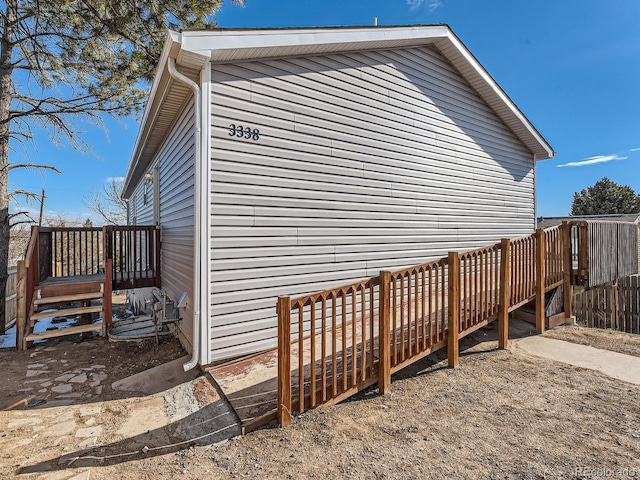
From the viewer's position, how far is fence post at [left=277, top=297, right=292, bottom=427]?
8.49ft

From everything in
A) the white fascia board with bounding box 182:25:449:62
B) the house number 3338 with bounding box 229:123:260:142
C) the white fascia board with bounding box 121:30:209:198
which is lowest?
the house number 3338 with bounding box 229:123:260:142

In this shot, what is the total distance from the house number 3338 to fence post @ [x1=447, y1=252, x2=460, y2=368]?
108 inches

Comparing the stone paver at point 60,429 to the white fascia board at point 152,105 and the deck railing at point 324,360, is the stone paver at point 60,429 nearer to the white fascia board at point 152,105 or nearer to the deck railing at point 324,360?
the deck railing at point 324,360

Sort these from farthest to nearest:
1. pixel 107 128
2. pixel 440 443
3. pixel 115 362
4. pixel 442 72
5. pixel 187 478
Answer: pixel 107 128 → pixel 442 72 → pixel 115 362 → pixel 440 443 → pixel 187 478

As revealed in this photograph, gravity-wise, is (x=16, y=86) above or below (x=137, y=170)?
above

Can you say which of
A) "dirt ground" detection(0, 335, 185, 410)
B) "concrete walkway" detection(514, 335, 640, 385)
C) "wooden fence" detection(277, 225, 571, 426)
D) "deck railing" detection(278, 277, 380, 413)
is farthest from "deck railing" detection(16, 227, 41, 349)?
"concrete walkway" detection(514, 335, 640, 385)

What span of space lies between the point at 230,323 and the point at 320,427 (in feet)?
5.23

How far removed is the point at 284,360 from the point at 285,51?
12.0ft

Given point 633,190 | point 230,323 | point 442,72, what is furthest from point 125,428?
point 633,190

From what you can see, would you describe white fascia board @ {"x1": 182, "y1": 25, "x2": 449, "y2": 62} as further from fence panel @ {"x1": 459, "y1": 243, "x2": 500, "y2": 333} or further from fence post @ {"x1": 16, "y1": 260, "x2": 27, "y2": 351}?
fence post @ {"x1": 16, "y1": 260, "x2": 27, "y2": 351}

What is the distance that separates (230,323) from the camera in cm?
370

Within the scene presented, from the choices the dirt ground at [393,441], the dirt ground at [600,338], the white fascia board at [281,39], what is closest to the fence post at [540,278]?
the dirt ground at [600,338]

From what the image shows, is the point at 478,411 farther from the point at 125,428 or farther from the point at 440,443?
the point at 125,428

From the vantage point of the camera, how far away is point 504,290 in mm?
4434
